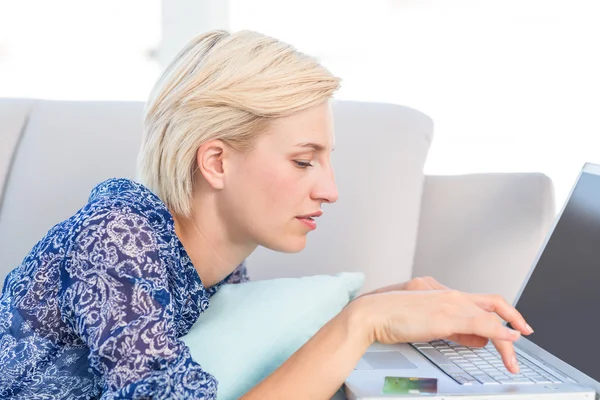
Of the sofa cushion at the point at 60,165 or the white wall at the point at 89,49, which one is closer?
the sofa cushion at the point at 60,165

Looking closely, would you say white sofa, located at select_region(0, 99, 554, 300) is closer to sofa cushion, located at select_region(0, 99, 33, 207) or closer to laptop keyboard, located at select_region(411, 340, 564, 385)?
sofa cushion, located at select_region(0, 99, 33, 207)

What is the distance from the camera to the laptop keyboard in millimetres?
1147

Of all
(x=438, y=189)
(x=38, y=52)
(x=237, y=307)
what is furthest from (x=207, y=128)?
(x=38, y=52)

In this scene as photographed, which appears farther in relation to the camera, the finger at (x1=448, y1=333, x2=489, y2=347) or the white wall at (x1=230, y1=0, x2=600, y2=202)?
the white wall at (x1=230, y1=0, x2=600, y2=202)

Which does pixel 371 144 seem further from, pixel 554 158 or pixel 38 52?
pixel 38 52

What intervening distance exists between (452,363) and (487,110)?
67.7 inches

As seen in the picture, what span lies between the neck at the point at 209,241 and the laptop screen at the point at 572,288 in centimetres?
52

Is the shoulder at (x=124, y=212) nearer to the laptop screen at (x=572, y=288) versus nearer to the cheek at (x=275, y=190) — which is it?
the cheek at (x=275, y=190)

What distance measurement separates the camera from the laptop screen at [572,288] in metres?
1.21

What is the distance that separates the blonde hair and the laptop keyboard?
0.47 meters

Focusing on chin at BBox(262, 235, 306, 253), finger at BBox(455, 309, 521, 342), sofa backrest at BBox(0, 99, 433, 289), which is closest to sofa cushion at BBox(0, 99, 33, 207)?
sofa backrest at BBox(0, 99, 433, 289)

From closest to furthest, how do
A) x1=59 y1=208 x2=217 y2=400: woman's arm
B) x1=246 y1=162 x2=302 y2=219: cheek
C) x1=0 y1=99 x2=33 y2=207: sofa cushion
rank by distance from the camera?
x1=59 y1=208 x2=217 y2=400: woman's arm, x1=246 y1=162 x2=302 y2=219: cheek, x1=0 y1=99 x2=33 y2=207: sofa cushion

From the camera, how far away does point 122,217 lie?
115 centimetres

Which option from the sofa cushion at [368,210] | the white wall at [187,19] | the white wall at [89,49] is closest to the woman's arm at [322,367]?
the sofa cushion at [368,210]
